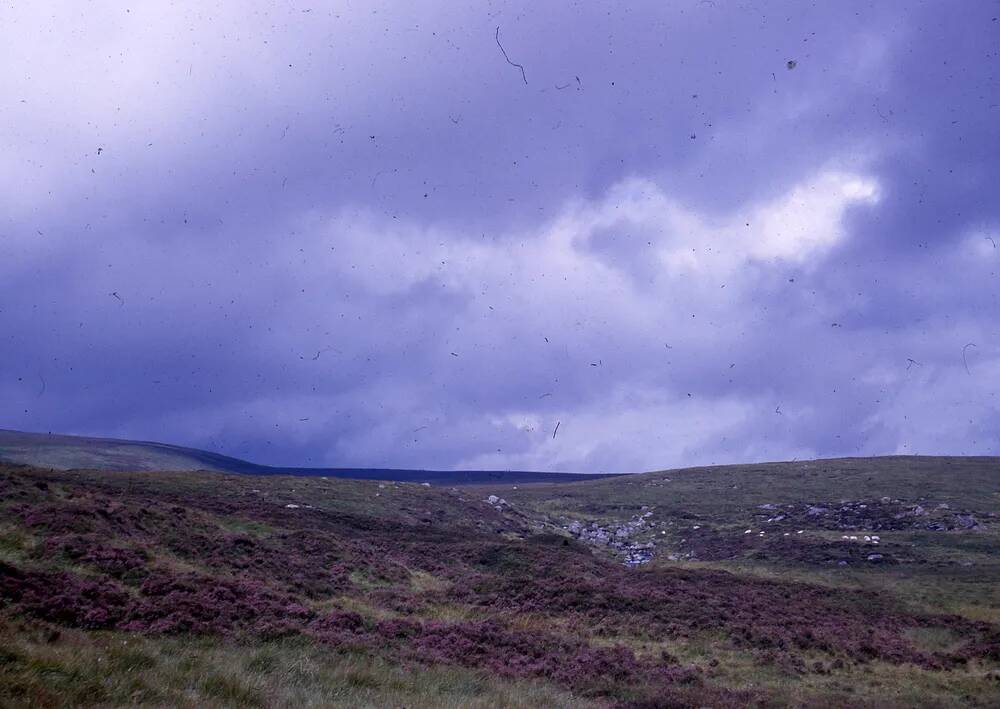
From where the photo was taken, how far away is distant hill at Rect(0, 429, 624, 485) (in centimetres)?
8275

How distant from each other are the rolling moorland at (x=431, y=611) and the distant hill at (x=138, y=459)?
3072cm

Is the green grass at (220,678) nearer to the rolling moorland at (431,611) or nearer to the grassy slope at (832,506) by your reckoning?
the rolling moorland at (431,611)

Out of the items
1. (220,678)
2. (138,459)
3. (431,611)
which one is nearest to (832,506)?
(431,611)

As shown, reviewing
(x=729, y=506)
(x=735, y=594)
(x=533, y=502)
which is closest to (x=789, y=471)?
(x=729, y=506)

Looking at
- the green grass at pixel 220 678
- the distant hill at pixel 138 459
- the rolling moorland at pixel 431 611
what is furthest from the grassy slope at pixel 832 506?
the distant hill at pixel 138 459

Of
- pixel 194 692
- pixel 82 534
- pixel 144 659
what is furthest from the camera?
pixel 82 534

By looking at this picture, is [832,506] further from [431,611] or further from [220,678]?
[220,678]

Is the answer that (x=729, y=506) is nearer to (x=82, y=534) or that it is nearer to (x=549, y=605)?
(x=549, y=605)

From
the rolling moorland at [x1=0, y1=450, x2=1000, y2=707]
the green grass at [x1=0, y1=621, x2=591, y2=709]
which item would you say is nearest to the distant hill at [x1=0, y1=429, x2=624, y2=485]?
the rolling moorland at [x1=0, y1=450, x2=1000, y2=707]

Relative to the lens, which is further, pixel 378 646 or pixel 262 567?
pixel 262 567

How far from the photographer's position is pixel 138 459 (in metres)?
97.7

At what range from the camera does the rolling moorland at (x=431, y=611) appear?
1221 centimetres

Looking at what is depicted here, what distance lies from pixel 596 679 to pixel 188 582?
1081 centimetres

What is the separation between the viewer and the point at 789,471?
8688 centimetres
